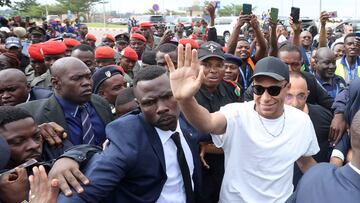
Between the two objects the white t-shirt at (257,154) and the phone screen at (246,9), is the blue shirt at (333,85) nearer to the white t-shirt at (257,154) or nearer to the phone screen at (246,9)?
the phone screen at (246,9)

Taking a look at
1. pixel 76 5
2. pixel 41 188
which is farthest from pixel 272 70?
pixel 76 5

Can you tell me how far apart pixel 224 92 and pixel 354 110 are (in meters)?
1.17

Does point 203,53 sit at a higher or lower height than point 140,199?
higher

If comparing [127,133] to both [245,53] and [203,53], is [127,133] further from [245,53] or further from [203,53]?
[245,53]

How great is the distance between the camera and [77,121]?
3109 millimetres

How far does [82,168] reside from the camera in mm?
1944

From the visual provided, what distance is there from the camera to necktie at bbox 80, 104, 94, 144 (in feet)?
10.0

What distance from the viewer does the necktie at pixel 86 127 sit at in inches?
120

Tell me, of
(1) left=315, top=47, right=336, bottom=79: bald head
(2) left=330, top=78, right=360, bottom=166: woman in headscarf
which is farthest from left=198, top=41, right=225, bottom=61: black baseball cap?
(1) left=315, top=47, right=336, bottom=79: bald head

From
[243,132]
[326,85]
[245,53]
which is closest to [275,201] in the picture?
[243,132]

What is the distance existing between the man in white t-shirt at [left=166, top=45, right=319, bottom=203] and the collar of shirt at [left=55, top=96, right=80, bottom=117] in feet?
4.23

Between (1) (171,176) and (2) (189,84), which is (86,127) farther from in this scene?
(2) (189,84)

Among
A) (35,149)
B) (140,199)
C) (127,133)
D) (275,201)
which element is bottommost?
(275,201)

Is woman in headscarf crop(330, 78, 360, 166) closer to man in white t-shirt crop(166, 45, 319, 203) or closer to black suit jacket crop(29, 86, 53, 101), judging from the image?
man in white t-shirt crop(166, 45, 319, 203)
